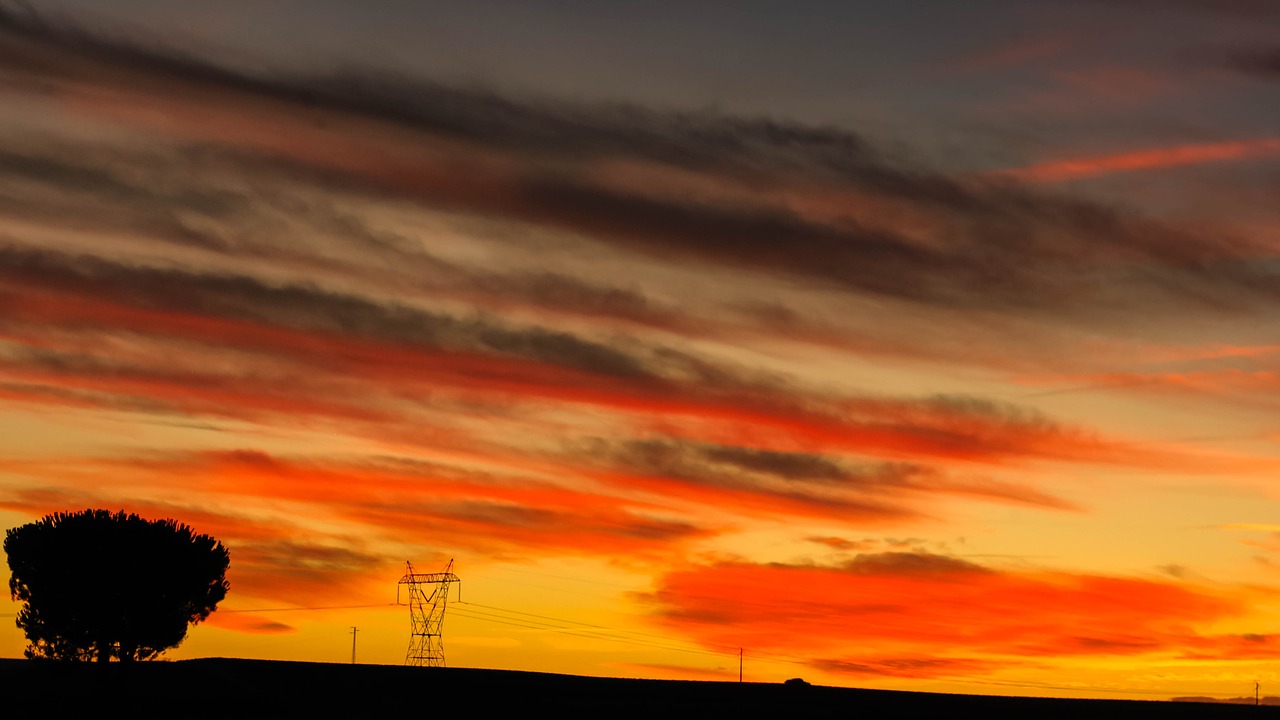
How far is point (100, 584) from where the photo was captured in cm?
16075

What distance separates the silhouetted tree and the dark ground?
297 centimetres

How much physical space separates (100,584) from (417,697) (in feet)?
123

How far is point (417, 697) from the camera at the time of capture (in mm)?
150500

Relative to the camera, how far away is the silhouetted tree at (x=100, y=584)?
16075 centimetres

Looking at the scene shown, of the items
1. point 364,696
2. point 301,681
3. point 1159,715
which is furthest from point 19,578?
point 1159,715

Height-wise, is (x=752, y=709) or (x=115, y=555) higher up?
(x=115, y=555)

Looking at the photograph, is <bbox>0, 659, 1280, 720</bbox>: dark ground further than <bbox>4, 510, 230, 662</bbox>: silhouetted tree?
No

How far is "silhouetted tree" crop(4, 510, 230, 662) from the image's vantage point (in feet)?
527

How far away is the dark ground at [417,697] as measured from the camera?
133 m

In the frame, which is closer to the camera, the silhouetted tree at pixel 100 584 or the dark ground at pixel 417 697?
the dark ground at pixel 417 697

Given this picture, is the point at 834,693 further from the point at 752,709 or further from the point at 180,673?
the point at 180,673

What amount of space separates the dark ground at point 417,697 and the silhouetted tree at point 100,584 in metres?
2.97

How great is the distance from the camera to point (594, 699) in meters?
163

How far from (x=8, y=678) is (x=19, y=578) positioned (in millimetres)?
11659
